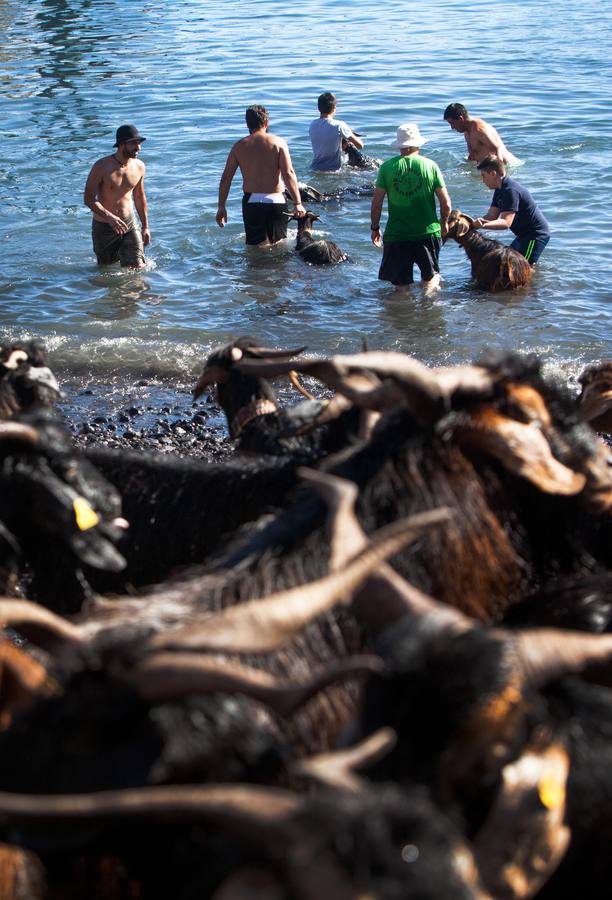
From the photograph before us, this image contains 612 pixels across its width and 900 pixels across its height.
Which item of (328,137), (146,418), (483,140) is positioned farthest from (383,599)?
(328,137)

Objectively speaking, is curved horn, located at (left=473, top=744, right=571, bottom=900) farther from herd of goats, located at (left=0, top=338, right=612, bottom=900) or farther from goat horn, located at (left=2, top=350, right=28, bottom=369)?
goat horn, located at (left=2, top=350, right=28, bottom=369)

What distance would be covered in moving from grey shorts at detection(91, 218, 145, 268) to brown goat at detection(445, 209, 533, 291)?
424 centimetres

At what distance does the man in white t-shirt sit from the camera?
60.0 ft

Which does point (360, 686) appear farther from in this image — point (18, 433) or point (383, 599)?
point (18, 433)

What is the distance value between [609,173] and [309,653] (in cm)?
1640

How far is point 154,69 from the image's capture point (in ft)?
91.5

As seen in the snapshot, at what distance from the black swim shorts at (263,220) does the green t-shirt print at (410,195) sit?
244 centimetres

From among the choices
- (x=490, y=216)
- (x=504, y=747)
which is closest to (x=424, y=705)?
(x=504, y=747)

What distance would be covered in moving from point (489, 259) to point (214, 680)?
11239 millimetres

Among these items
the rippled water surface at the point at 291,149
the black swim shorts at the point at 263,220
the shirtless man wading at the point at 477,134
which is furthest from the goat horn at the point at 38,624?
the shirtless man wading at the point at 477,134

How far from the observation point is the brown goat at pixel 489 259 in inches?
518

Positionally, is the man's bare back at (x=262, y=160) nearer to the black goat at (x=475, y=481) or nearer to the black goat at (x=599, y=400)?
the black goat at (x=599, y=400)

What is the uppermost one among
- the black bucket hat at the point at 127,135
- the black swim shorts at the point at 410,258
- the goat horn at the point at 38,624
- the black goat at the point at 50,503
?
the goat horn at the point at 38,624

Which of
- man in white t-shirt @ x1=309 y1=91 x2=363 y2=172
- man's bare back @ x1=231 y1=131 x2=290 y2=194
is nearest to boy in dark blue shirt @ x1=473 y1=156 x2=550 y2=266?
man's bare back @ x1=231 y1=131 x2=290 y2=194
